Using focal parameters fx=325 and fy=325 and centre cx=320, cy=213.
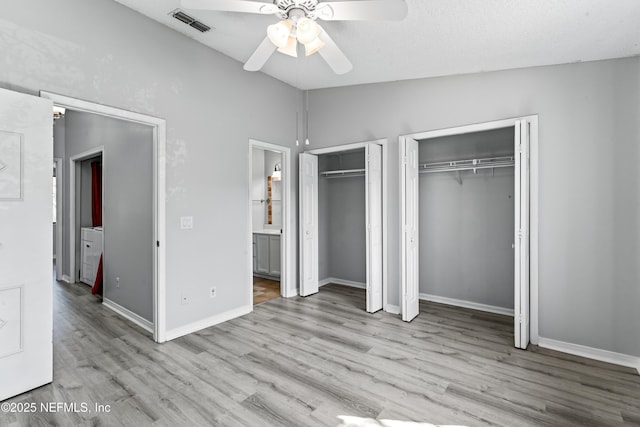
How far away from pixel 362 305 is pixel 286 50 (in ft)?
10.4

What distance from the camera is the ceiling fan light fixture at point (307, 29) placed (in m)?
2.01

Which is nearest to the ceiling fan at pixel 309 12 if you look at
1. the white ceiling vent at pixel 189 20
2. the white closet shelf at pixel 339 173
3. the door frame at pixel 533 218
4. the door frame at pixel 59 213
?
the white ceiling vent at pixel 189 20

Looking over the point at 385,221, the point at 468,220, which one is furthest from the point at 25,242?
the point at 468,220

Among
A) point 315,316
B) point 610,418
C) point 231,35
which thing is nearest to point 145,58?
point 231,35

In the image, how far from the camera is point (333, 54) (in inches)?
91.2

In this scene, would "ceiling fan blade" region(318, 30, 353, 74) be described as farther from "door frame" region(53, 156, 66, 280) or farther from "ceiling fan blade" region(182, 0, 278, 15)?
"door frame" region(53, 156, 66, 280)

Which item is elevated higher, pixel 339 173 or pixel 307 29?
pixel 307 29

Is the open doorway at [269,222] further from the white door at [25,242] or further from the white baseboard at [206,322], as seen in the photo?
the white door at [25,242]

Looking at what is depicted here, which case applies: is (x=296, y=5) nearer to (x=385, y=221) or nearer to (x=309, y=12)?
(x=309, y=12)

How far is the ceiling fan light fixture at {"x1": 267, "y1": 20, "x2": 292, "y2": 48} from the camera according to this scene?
204cm

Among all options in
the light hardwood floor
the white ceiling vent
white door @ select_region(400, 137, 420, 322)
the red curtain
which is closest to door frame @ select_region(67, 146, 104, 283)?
the red curtain

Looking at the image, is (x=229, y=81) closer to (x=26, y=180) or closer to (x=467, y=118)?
(x=26, y=180)

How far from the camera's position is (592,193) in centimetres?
280

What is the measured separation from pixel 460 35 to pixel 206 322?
362cm
